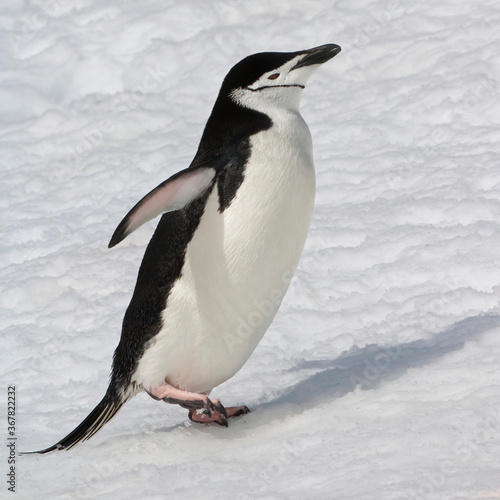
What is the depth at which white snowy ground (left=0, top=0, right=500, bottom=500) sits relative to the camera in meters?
2.29

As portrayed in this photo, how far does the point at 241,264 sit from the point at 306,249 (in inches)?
57.7

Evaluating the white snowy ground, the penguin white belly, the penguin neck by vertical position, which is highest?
the penguin neck

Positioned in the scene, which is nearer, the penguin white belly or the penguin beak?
the penguin white belly

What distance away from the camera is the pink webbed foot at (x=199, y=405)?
8.46ft

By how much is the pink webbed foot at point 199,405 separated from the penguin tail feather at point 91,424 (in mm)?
109

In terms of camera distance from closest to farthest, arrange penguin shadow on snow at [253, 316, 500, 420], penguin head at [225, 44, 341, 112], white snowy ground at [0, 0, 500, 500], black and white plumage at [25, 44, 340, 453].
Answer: white snowy ground at [0, 0, 500, 500], black and white plumage at [25, 44, 340, 453], penguin head at [225, 44, 341, 112], penguin shadow on snow at [253, 316, 500, 420]

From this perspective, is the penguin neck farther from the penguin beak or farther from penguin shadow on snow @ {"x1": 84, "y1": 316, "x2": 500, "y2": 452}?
penguin shadow on snow @ {"x1": 84, "y1": 316, "x2": 500, "y2": 452}

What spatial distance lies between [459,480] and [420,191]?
2.47 m

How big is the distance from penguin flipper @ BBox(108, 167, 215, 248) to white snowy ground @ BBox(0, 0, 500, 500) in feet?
1.96

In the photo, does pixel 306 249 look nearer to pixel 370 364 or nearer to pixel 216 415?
pixel 370 364

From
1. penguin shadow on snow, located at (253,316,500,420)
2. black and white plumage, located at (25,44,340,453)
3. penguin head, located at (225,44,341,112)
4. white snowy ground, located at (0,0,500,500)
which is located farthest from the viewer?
penguin shadow on snow, located at (253,316,500,420)

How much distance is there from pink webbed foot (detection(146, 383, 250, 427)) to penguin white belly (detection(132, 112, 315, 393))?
38 millimetres

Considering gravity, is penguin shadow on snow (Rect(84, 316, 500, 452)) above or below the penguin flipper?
below

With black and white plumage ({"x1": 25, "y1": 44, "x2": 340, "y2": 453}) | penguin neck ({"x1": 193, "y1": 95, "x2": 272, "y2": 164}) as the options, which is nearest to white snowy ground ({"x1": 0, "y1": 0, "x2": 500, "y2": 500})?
black and white plumage ({"x1": 25, "y1": 44, "x2": 340, "y2": 453})
